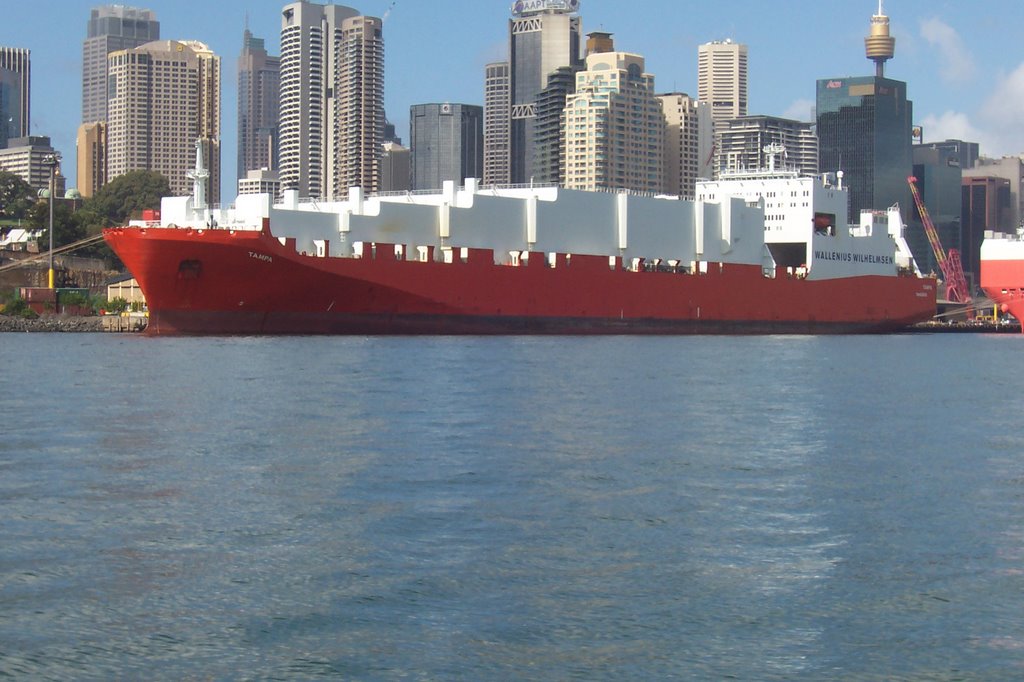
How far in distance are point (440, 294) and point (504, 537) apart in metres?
38.0

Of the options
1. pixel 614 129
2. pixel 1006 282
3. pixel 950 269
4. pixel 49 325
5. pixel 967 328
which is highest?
pixel 614 129

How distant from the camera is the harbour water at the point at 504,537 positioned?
974cm

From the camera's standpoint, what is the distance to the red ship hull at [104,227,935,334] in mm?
45625

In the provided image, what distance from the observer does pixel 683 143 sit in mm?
193500

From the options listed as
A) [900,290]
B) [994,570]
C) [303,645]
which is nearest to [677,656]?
[303,645]

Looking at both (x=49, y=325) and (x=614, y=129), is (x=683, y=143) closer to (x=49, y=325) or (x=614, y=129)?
(x=614, y=129)

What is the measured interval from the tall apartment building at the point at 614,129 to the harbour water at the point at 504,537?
6225 inches

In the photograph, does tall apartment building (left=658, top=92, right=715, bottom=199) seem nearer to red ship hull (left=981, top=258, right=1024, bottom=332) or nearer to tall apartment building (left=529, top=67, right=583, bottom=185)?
tall apartment building (left=529, top=67, right=583, bottom=185)

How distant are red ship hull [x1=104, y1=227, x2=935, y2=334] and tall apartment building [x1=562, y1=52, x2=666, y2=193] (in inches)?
4548

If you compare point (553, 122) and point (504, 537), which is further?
point (553, 122)

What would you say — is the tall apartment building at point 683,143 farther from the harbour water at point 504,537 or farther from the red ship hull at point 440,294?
the harbour water at point 504,537

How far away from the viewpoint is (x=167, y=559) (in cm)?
1205

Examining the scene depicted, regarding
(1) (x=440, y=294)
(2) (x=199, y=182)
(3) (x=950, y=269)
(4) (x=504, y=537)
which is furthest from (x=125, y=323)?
(3) (x=950, y=269)

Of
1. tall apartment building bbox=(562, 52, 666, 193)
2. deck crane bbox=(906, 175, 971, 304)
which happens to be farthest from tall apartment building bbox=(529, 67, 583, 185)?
deck crane bbox=(906, 175, 971, 304)
